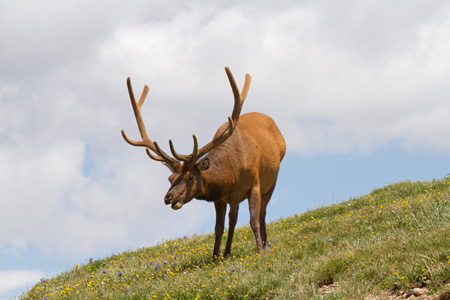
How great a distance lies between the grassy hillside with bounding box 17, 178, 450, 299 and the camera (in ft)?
25.2

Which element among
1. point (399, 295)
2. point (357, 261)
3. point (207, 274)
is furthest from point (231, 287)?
point (399, 295)

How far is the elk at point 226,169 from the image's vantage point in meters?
10.5

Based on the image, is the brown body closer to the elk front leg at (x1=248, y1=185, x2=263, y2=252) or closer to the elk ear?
the elk front leg at (x1=248, y1=185, x2=263, y2=252)

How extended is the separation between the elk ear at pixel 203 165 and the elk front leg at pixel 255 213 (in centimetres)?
112

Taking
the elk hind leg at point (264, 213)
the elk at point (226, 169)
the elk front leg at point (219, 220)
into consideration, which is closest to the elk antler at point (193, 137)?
the elk at point (226, 169)

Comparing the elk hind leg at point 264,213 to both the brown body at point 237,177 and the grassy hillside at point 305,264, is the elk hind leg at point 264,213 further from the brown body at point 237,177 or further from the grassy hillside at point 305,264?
the grassy hillside at point 305,264

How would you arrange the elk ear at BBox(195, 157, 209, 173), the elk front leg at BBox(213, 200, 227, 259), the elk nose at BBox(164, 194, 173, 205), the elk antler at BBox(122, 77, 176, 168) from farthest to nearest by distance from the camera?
the elk front leg at BBox(213, 200, 227, 259) < the elk antler at BBox(122, 77, 176, 168) < the elk ear at BBox(195, 157, 209, 173) < the elk nose at BBox(164, 194, 173, 205)

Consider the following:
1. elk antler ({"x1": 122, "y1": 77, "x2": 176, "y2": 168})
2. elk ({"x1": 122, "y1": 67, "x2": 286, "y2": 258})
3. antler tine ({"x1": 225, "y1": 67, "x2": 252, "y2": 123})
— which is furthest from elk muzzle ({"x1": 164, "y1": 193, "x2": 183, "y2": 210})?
antler tine ({"x1": 225, "y1": 67, "x2": 252, "y2": 123})

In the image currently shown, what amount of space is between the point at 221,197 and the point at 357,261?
3.33 metres

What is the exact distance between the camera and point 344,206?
1549 cm

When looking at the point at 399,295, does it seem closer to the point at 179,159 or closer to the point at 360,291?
the point at 360,291

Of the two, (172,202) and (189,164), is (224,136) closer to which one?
(189,164)

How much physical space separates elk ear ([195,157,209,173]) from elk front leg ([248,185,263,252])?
3.66 feet

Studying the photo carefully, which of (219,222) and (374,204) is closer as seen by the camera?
(219,222)
